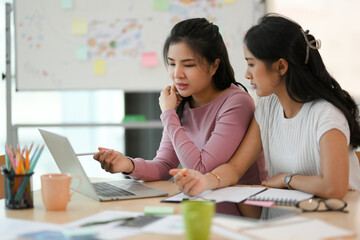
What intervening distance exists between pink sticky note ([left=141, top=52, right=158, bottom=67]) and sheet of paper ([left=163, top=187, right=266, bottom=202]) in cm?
185

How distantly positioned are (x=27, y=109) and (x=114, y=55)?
1.02 meters

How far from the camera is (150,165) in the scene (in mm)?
1737

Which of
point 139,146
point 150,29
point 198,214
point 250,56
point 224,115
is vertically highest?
point 150,29

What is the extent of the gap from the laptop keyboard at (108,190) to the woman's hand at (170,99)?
371 millimetres

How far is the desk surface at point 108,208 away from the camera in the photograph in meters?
1.08

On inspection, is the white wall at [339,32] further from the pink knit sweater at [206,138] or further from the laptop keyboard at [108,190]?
the laptop keyboard at [108,190]

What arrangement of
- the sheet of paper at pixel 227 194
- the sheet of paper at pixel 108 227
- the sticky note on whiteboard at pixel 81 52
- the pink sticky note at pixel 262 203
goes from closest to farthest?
the sheet of paper at pixel 108 227
the pink sticky note at pixel 262 203
the sheet of paper at pixel 227 194
the sticky note on whiteboard at pixel 81 52

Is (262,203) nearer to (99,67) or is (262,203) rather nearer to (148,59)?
(148,59)

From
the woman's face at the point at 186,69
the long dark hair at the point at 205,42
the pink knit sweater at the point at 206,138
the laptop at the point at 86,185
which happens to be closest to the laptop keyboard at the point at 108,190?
the laptop at the point at 86,185

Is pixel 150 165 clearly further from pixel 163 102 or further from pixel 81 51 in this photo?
pixel 81 51

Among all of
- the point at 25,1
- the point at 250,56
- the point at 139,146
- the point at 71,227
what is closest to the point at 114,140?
the point at 139,146

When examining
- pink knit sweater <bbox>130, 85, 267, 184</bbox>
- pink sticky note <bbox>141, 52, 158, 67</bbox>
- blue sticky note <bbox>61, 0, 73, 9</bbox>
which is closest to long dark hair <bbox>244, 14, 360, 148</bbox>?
pink knit sweater <bbox>130, 85, 267, 184</bbox>

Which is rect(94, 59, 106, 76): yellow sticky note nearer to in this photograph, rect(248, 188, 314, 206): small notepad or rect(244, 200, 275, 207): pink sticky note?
rect(248, 188, 314, 206): small notepad

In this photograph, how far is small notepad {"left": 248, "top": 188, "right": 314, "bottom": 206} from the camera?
1238 mm
